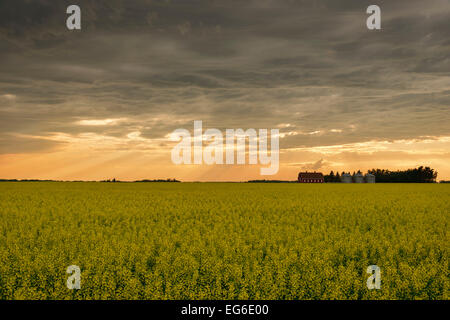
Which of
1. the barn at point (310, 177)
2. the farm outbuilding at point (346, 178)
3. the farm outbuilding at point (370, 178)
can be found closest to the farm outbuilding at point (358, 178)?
the farm outbuilding at point (346, 178)

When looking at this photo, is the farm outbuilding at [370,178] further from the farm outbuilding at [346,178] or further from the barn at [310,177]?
the barn at [310,177]

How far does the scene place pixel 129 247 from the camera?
10.4 meters

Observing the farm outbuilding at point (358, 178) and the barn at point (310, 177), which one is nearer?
the farm outbuilding at point (358, 178)

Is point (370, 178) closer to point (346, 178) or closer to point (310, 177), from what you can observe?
point (346, 178)

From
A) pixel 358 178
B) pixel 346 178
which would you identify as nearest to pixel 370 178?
pixel 358 178

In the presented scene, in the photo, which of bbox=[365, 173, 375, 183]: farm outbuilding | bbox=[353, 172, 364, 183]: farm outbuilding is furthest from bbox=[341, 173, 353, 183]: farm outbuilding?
bbox=[365, 173, 375, 183]: farm outbuilding

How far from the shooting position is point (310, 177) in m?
108

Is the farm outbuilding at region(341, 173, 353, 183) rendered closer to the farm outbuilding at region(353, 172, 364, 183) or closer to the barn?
the farm outbuilding at region(353, 172, 364, 183)

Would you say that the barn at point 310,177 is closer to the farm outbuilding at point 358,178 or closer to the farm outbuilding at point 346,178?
the farm outbuilding at point 346,178

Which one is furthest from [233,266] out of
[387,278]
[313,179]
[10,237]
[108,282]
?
[313,179]

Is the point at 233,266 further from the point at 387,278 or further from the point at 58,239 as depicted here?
the point at 58,239

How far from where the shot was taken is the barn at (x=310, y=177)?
4163 inches
